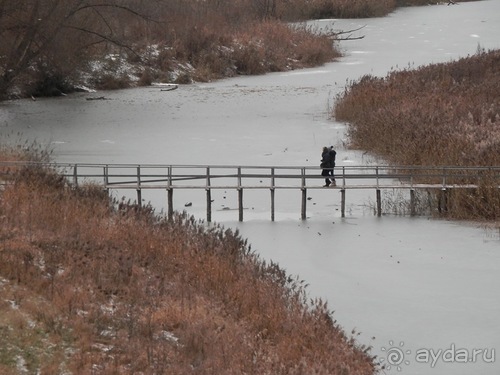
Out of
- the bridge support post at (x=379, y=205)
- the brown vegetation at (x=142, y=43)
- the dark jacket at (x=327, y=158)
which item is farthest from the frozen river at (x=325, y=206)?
the brown vegetation at (x=142, y=43)

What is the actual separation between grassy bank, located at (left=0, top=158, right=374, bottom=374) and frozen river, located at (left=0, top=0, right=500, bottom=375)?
1326 mm

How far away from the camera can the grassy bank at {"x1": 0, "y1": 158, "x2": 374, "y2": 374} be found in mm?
12062

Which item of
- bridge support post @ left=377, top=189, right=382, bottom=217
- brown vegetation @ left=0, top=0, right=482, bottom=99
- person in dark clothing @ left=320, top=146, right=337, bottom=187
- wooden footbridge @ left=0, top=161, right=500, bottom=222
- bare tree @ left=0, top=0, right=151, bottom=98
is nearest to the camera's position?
wooden footbridge @ left=0, top=161, right=500, bottom=222

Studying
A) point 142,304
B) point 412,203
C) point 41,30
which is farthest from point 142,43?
point 142,304

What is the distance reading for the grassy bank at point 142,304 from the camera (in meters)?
12.1

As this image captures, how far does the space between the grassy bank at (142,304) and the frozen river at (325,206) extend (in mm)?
1326

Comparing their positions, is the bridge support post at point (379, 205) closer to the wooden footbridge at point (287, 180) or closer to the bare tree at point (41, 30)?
the wooden footbridge at point (287, 180)

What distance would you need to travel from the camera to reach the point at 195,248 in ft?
57.5

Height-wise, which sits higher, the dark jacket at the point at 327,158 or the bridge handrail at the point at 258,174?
the dark jacket at the point at 327,158

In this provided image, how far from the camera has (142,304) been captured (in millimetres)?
14086

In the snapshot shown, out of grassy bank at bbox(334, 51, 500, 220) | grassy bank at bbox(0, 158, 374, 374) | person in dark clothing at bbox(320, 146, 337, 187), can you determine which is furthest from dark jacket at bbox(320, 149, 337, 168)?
grassy bank at bbox(0, 158, 374, 374)

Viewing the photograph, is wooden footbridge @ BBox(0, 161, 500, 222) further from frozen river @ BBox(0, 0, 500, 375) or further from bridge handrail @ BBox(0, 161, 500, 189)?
frozen river @ BBox(0, 0, 500, 375)

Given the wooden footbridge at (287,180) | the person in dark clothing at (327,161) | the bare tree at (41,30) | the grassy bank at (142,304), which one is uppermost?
the bare tree at (41,30)

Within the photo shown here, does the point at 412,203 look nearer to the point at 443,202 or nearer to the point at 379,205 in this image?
the point at 443,202
